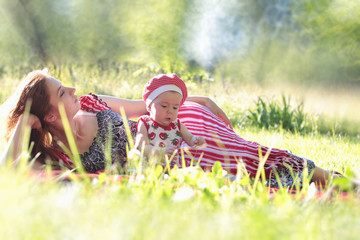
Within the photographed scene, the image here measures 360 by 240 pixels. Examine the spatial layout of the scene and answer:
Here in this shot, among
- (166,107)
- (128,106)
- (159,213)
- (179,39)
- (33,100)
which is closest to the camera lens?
(159,213)

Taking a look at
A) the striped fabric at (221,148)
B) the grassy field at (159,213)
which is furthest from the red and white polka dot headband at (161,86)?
the grassy field at (159,213)

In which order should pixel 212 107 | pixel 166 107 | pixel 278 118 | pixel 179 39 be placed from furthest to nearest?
1. pixel 179 39
2. pixel 278 118
3. pixel 212 107
4. pixel 166 107

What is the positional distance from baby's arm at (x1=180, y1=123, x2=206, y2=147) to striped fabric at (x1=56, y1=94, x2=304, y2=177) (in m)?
0.06

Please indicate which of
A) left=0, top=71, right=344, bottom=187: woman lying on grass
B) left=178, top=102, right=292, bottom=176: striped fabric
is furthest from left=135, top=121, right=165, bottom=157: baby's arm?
left=178, top=102, right=292, bottom=176: striped fabric

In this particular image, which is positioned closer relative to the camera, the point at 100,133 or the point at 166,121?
the point at 166,121

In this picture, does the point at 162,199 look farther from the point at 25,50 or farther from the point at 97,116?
the point at 25,50

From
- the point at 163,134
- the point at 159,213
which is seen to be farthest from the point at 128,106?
the point at 159,213

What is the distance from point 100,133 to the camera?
8.91ft

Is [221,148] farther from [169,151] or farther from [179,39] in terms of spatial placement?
[179,39]

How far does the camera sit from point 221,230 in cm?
100

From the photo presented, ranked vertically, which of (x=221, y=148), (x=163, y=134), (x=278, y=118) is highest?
(x=163, y=134)

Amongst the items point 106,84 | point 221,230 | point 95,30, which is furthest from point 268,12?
point 221,230

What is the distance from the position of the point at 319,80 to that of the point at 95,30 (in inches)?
427

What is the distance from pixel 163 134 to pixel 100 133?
482mm
